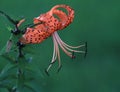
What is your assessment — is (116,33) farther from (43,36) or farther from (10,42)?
(10,42)

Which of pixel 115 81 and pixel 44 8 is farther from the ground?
pixel 44 8

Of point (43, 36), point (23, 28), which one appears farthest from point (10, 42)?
point (43, 36)

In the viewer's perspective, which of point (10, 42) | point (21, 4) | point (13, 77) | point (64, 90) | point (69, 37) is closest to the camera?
point (10, 42)

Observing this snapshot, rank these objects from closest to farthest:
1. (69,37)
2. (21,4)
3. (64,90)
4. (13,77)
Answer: (13,77) < (64,90) < (69,37) < (21,4)

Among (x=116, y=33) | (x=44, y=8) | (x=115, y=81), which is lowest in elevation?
(x=115, y=81)

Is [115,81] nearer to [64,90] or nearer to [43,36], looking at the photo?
[64,90]

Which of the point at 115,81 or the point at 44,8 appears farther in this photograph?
the point at 44,8
